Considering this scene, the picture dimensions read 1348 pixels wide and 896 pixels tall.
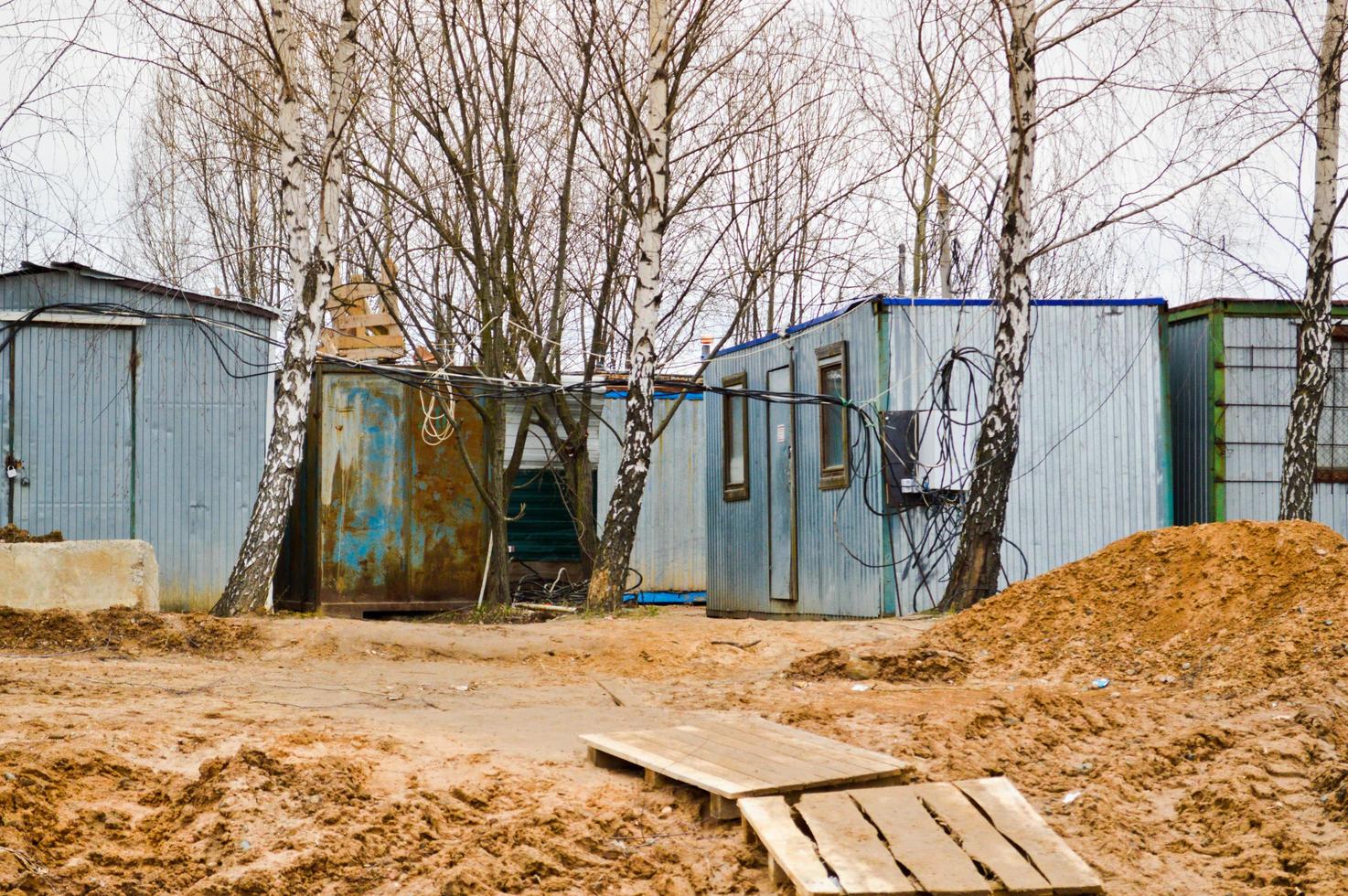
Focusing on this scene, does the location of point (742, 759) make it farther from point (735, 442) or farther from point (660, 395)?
point (660, 395)

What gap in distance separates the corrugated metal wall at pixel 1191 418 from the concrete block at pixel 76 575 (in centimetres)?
1023

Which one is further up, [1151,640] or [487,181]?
[487,181]

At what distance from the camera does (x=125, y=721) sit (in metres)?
6.98

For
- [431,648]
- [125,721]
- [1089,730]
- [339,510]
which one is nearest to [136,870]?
[125,721]

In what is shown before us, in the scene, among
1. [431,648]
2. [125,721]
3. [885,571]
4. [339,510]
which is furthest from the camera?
[339,510]

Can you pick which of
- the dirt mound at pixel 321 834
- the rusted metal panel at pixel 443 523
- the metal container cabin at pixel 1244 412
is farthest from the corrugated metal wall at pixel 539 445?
the dirt mound at pixel 321 834

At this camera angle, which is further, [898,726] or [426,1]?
[426,1]

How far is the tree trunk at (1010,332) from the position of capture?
1188cm

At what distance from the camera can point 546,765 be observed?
644cm

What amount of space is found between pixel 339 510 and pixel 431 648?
5594 millimetres

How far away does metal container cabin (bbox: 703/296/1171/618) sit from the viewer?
507 inches

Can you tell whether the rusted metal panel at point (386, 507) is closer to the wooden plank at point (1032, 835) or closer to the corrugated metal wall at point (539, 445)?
the corrugated metal wall at point (539, 445)

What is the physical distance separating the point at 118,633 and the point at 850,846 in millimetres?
7209

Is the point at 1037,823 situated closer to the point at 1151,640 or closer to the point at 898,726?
the point at 898,726
